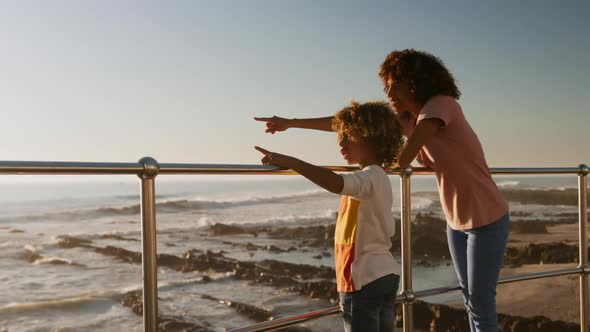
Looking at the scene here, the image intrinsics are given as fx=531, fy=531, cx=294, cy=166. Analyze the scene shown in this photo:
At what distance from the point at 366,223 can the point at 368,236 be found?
0.04 meters

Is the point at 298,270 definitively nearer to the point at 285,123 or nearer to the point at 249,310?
the point at 249,310

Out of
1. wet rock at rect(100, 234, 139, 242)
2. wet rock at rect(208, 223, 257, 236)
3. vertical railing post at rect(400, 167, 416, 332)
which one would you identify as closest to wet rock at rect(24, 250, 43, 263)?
wet rock at rect(100, 234, 139, 242)

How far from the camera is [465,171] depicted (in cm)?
161

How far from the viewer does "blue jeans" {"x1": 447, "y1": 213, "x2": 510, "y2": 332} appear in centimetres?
162

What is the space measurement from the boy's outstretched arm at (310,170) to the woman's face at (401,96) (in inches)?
19.3

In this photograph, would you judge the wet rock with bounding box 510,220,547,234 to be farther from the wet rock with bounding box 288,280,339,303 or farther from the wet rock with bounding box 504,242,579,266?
the wet rock with bounding box 288,280,339,303

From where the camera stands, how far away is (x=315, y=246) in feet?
53.3

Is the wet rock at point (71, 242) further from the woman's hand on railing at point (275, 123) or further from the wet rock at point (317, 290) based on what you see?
the woman's hand on railing at point (275, 123)

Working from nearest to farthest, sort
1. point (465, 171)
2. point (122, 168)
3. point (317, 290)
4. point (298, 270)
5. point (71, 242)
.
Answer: point (122, 168)
point (465, 171)
point (317, 290)
point (298, 270)
point (71, 242)

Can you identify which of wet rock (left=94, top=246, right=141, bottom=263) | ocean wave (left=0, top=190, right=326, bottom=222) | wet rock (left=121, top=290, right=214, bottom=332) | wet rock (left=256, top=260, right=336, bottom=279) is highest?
ocean wave (left=0, top=190, right=326, bottom=222)

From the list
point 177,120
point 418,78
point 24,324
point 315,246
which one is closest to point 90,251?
point 24,324

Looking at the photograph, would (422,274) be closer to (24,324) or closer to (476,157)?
(24,324)

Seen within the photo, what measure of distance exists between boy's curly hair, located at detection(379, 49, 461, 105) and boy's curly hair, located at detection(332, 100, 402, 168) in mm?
220

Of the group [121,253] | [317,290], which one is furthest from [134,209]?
[317,290]
